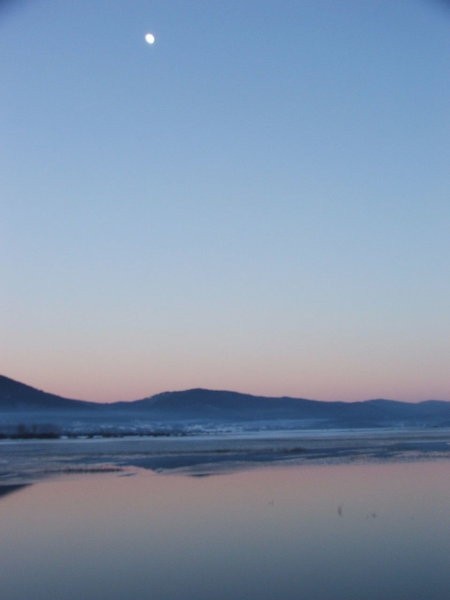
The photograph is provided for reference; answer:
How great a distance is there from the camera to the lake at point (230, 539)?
288 inches

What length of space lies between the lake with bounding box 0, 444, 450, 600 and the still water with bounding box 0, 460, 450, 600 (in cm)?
2

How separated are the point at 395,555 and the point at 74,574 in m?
3.58

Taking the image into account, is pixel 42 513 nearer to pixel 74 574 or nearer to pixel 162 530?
pixel 162 530

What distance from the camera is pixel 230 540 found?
951 cm

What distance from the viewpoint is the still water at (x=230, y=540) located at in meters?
7.30

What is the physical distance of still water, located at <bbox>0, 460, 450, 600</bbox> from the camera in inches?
288

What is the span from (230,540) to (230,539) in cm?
6

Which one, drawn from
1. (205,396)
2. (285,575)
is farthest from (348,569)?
(205,396)

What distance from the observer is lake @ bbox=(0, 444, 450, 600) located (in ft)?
24.0

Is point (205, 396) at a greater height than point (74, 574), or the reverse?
point (205, 396)

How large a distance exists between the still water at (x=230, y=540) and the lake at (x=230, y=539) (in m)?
0.02

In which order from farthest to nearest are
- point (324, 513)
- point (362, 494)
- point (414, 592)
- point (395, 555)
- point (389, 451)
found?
point (389, 451), point (362, 494), point (324, 513), point (395, 555), point (414, 592)

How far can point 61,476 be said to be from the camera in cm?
1767

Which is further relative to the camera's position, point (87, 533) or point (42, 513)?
point (42, 513)
